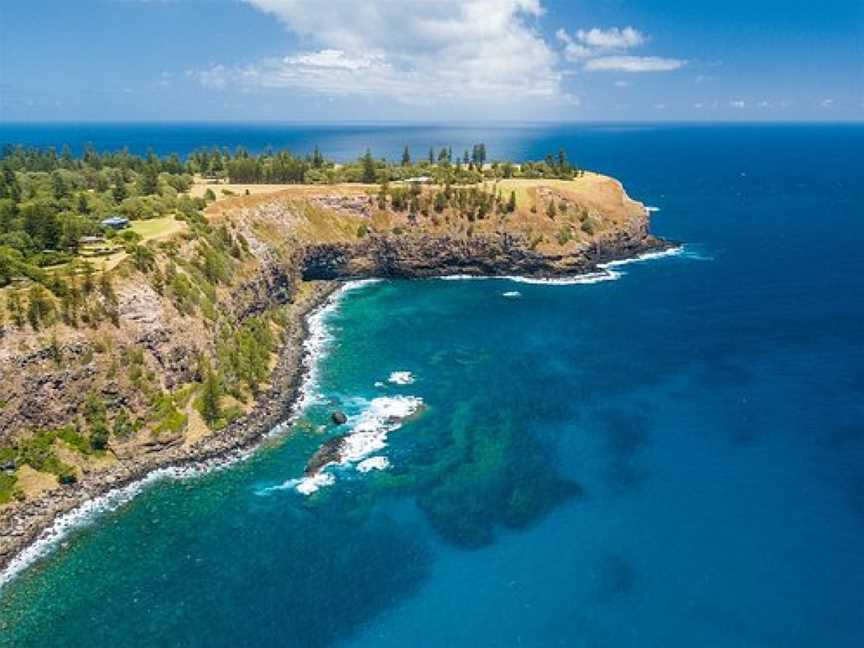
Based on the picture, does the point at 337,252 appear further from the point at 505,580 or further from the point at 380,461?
the point at 505,580

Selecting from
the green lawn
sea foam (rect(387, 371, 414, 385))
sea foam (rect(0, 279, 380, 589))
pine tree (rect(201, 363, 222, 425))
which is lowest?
sea foam (rect(0, 279, 380, 589))

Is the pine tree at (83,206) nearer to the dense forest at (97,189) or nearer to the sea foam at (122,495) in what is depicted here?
the dense forest at (97,189)

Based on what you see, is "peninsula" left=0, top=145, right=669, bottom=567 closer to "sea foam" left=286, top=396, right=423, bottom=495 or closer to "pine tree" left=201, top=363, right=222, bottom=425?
"pine tree" left=201, top=363, right=222, bottom=425

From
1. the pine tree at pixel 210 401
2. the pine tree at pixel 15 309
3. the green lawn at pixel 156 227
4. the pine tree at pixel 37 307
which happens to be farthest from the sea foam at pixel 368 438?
the green lawn at pixel 156 227

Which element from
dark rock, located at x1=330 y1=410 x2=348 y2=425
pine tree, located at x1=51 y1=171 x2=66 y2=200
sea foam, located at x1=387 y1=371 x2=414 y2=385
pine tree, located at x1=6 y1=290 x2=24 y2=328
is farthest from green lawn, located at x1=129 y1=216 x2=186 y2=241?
dark rock, located at x1=330 y1=410 x2=348 y2=425

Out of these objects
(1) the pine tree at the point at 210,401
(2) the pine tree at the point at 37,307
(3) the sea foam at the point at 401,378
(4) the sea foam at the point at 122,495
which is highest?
(2) the pine tree at the point at 37,307

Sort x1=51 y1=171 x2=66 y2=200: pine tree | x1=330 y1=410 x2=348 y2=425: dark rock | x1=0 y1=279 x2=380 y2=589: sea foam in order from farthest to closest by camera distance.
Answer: x1=51 y1=171 x2=66 y2=200: pine tree → x1=330 y1=410 x2=348 y2=425: dark rock → x1=0 y1=279 x2=380 y2=589: sea foam

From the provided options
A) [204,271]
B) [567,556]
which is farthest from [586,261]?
[567,556]
